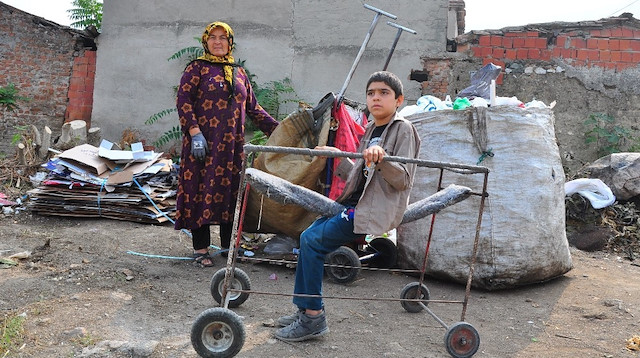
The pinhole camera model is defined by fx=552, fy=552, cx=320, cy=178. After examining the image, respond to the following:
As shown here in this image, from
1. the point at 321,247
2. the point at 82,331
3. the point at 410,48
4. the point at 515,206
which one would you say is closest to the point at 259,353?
the point at 321,247

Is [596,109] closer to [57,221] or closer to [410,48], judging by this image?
[410,48]

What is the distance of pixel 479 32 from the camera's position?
7.16 m

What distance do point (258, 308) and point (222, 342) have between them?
0.89 m

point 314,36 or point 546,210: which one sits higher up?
point 314,36

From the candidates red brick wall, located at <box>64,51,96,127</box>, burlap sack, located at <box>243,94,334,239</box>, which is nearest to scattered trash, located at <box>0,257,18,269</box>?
burlap sack, located at <box>243,94,334,239</box>

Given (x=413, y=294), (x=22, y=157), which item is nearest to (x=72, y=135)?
(x=22, y=157)

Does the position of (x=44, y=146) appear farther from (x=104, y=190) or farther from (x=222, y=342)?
(x=222, y=342)

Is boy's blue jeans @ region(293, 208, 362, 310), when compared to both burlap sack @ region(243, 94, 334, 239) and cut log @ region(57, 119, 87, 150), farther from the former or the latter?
cut log @ region(57, 119, 87, 150)

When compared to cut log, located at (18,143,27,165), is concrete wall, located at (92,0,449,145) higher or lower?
higher

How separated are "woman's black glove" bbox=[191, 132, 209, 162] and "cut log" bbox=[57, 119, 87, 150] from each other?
3857 millimetres

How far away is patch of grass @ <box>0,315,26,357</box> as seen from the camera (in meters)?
2.54

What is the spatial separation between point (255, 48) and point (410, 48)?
223 cm

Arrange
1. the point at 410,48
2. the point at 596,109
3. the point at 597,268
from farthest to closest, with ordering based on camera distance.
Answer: the point at 410,48 → the point at 596,109 → the point at 597,268

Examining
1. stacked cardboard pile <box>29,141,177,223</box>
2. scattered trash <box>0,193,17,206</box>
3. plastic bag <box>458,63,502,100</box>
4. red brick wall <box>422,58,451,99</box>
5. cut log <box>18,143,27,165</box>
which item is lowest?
scattered trash <box>0,193,17,206</box>
